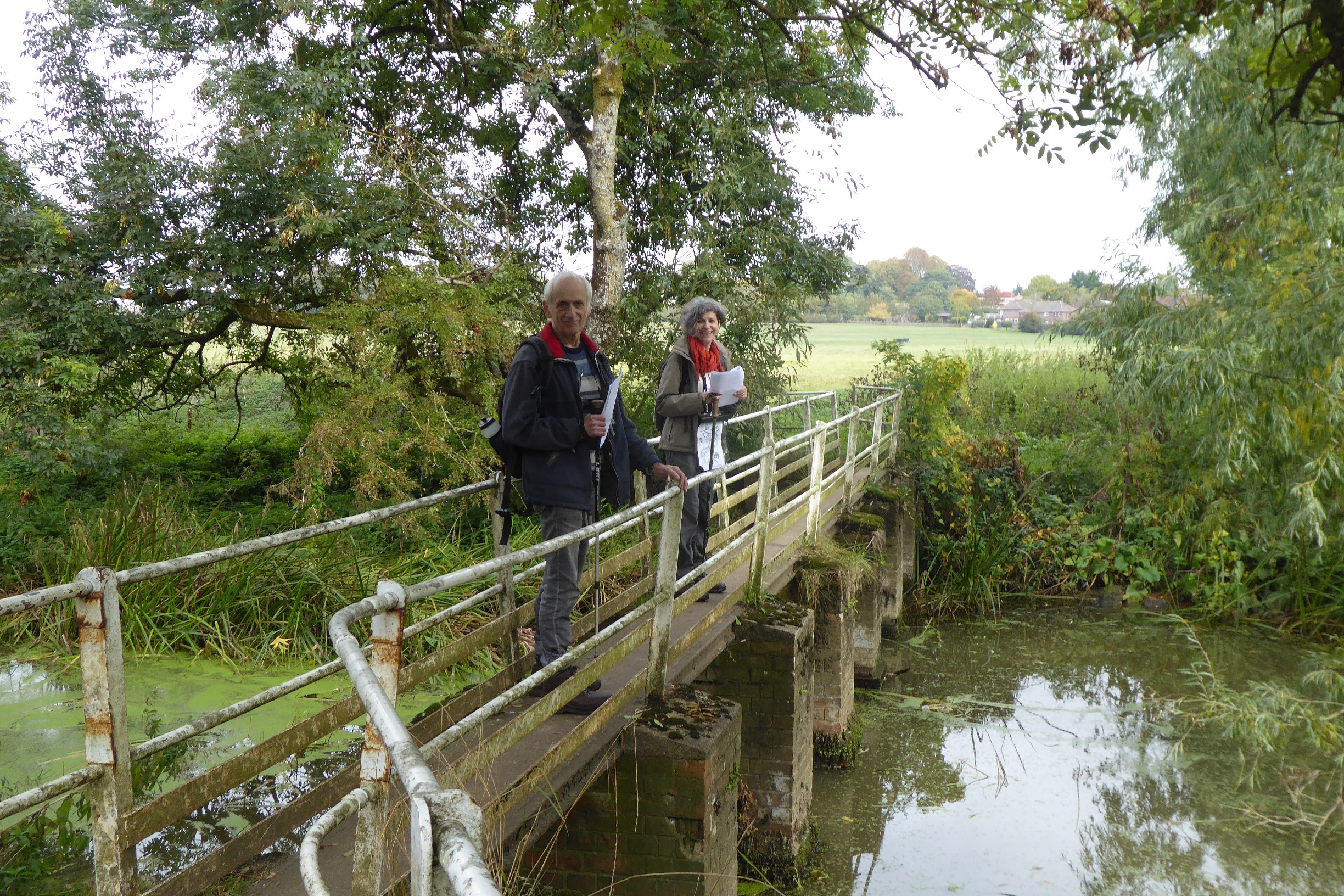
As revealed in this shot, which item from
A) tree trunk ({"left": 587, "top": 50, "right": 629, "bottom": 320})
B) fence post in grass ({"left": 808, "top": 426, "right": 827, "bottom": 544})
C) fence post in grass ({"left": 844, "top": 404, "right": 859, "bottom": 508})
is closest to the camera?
fence post in grass ({"left": 808, "top": 426, "right": 827, "bottom": 544})

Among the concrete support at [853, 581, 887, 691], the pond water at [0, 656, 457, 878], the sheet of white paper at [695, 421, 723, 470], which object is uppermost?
the sheet of white paper at [695, 421, 723, 470]

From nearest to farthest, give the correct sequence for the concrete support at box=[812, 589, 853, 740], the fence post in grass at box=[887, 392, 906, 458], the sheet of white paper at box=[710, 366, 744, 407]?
the sheet of white paper at box=[710, 366, 744, 407] < the concrete support at box=[812, 589, 853, 740] < the fence post in grass at box=[887, 392, 906, 458]

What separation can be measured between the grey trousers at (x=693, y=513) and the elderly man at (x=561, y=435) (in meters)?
1.58

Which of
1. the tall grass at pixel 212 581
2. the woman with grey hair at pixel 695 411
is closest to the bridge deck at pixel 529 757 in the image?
the woman with grey hair at pixel 695 411

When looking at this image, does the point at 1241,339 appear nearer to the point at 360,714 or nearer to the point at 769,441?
the point at 769,441

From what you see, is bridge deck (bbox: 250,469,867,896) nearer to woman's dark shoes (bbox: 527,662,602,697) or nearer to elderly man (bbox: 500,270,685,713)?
woman's dark shoes (bbox: 527,662,602,697)

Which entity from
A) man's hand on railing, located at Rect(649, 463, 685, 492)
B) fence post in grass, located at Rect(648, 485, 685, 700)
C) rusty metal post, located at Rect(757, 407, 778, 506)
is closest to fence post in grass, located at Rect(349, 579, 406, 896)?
fence post in grass, located at Rect(648, 485, 685, 700)

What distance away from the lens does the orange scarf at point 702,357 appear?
5.46 meters

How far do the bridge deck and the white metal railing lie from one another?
0.42 feet

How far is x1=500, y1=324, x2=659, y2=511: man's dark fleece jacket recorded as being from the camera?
12.0 feet

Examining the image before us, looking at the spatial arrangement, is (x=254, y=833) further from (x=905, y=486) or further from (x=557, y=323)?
(x=905, y=486)

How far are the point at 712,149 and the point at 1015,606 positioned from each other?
300 inches

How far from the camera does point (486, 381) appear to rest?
938 centimetres

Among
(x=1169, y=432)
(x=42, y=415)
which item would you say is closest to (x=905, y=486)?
(x=1169, y=432)
